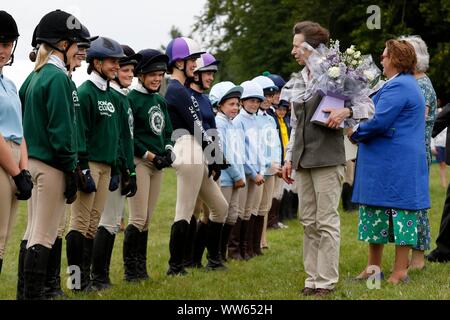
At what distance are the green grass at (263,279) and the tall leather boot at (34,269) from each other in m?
0.88

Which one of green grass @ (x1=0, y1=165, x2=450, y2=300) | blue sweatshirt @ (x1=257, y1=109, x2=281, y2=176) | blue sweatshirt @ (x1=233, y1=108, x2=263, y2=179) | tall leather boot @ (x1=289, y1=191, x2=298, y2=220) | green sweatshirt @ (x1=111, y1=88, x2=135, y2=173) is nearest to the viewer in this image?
green grass @ (x1=0, y1=165, x2=450, y2=300)

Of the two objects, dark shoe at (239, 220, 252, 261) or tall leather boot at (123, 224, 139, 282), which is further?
dark shoe at (239, 220, 252, 261)

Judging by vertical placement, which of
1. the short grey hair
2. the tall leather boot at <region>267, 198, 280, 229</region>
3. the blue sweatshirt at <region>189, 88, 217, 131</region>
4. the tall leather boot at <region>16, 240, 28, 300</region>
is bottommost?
the tall leather boot at <region>16, 240, 28, 300</region>

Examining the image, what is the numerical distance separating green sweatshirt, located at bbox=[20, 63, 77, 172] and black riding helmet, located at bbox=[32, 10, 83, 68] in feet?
0.88

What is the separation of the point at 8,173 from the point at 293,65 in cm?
2640

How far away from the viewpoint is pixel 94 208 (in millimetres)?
7238

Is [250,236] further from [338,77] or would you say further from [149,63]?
[338,77]

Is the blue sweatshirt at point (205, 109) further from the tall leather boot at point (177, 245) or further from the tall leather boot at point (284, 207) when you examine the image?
the tall leather boot at point (284, 207)

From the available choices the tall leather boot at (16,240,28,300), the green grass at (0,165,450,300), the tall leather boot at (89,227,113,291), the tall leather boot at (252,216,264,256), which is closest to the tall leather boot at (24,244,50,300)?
the tall leather boot at (16,240,28,300)

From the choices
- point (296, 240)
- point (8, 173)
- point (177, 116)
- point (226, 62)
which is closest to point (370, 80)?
point (177, 116)

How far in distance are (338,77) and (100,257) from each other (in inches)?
114

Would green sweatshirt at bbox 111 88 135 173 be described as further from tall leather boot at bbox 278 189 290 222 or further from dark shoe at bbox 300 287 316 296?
tall leather boot at bbox 278 189 290 222

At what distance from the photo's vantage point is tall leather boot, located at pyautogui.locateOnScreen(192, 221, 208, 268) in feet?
30.1

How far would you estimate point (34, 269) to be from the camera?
6.23 m
